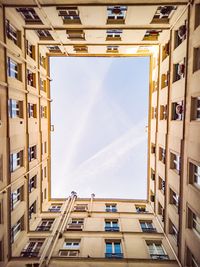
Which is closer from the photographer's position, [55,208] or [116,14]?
[116,14]

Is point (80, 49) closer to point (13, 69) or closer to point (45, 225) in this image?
point (13, 69)

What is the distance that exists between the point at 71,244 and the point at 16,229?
470cm

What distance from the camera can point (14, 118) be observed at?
59.5 feet

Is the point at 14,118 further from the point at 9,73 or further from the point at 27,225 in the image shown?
the point at 27,225

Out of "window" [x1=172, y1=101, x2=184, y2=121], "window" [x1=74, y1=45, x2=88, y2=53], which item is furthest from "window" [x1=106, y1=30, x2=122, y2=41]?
"window" [x1=172, y1=101, x2=184, y2=121]

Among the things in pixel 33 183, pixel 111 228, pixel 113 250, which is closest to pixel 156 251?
pixel 113 250

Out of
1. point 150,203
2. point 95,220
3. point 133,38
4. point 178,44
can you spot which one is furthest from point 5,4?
point 150,203

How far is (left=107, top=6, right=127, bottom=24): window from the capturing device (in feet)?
60.3

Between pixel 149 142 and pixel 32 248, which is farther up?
pixel 149 142

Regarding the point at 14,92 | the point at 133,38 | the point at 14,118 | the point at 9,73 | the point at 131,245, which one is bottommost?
the point at 131,245

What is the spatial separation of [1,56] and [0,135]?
205 inches

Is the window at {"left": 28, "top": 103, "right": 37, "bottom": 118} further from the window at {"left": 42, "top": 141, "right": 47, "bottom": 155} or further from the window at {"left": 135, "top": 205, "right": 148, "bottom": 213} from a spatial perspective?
the window at {"left": 135, "top": 205, "right": 148, "bottom": 213}

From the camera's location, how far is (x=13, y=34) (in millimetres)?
18859

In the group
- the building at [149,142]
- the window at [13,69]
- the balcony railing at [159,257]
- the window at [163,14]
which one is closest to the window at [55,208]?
the building at [149,142]
